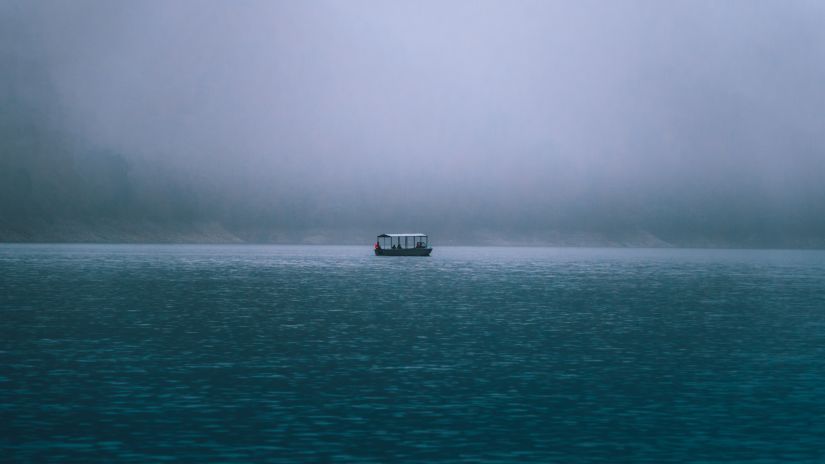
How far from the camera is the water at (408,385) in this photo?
2848 centimetres

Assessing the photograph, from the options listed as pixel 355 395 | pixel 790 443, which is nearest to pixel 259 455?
pixel 355 395

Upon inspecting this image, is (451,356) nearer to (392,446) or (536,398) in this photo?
(536,398)

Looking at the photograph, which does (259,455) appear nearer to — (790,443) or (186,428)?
(186,428)

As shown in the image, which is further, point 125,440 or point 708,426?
point 708,426

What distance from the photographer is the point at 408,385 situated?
39812 millimetres

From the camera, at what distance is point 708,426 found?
31.7m

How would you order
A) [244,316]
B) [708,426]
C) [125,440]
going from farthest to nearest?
1. [244,316]
2. [708,426]
3. [125,440]

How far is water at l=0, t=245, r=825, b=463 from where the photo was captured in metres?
28.5

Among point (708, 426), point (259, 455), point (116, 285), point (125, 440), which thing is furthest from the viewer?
point (116, 285)

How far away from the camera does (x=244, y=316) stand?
3002 inches

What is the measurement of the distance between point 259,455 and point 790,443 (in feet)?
57.5

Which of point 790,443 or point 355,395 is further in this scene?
point 355,395

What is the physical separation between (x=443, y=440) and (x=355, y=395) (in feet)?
28.8

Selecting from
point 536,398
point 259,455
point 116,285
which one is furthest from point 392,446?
point 116,285
